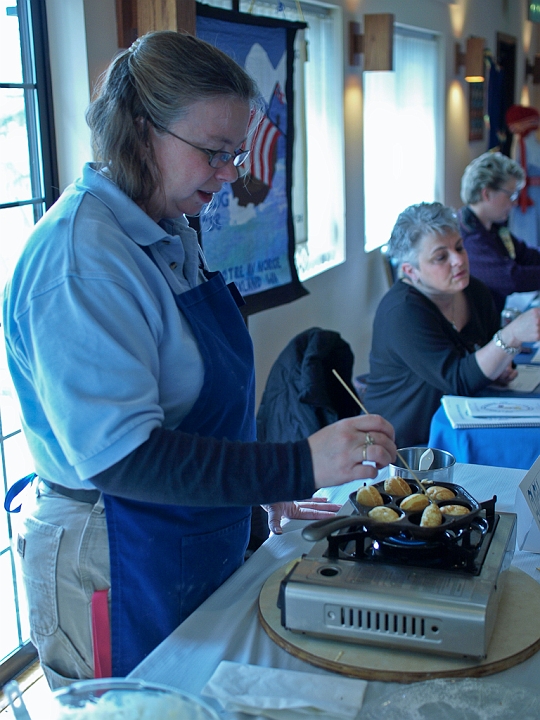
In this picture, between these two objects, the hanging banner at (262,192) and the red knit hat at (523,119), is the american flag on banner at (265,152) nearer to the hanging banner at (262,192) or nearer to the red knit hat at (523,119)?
the hanging banner at (262,192)

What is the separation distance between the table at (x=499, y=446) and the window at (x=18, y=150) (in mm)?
1286

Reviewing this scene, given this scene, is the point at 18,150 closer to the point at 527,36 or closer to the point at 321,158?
the point at 321,158

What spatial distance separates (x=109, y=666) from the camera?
3.93 ft

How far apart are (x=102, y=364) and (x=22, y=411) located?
219 millimetres

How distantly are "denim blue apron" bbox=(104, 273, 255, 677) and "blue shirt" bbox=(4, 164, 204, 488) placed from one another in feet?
0.15

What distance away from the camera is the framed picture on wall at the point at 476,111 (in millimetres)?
7465

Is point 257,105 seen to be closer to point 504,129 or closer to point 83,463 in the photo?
point 83,463

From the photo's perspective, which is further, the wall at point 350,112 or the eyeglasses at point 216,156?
the wall at point 350,112

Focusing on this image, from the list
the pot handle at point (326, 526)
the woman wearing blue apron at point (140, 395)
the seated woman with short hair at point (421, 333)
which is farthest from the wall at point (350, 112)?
the pot handle at point (326, 526)

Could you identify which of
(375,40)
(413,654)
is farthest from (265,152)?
(413,654)

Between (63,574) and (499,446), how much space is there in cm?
138

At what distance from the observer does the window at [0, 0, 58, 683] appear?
2178 millimetres

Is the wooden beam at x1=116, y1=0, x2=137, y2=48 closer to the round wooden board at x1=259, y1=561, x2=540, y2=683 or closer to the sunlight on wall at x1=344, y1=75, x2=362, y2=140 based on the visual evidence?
the round wooden board at x1=259, y1=561, x2=540, y2=683

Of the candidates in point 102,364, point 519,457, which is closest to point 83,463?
point 102,364
